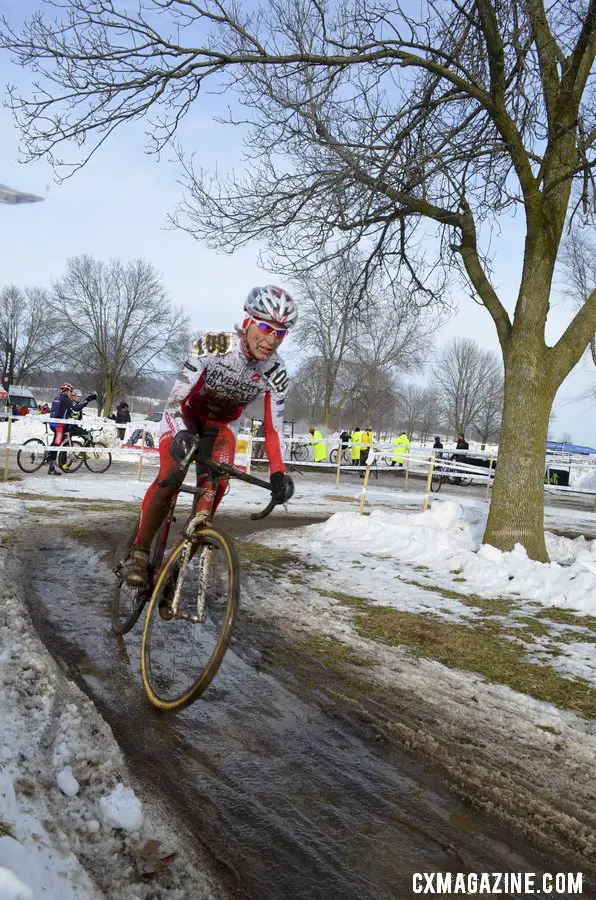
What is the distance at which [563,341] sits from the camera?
8.77m

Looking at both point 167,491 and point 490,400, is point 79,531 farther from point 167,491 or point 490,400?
point 490,400

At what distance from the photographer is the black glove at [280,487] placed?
13.0 feet

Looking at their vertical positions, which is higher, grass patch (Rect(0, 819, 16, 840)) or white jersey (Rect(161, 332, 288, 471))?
white jersey (Rect(161, 332, 288, 471))

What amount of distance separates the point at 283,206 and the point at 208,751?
7880 millimetres

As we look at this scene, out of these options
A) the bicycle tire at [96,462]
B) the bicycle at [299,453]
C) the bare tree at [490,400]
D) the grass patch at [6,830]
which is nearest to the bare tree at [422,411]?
the bare tree at [490,400]

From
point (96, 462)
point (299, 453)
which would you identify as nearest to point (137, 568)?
point (96, 462)

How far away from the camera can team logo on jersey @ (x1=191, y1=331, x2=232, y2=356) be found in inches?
161

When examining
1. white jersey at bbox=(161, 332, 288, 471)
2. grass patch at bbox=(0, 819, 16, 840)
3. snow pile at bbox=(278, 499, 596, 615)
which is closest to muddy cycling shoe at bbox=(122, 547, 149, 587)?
white jersey at bbox=(161, 332, 288, 471)

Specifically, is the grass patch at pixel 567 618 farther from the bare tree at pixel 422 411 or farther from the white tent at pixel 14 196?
the bare tree at pixel 422 411

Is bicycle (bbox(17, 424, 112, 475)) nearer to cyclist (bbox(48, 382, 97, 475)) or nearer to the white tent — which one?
cyclist (bbox(48, 382, 97, 475))

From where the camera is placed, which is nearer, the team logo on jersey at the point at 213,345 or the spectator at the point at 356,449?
the team logo on jersey at the point at 213,345

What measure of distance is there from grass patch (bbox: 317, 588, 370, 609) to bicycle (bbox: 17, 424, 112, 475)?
1170 centimetres

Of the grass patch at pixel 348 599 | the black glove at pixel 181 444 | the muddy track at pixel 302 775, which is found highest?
the black glove at pixel 181 444

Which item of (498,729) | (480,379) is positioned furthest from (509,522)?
(480,379)
